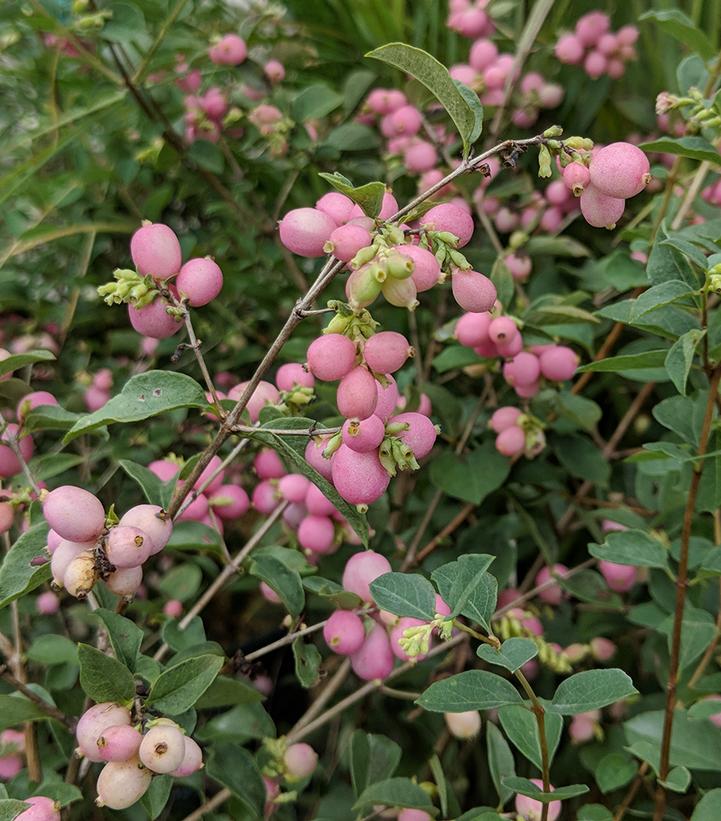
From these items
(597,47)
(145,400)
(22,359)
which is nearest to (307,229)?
(145,400)

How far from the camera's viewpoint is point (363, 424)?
0.41 m

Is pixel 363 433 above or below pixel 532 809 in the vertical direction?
above

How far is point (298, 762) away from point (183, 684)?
0.19 m

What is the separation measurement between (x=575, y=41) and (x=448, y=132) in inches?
9.7

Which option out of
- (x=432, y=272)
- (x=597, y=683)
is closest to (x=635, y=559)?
(x=597, y=683)

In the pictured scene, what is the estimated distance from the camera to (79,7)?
778 mm

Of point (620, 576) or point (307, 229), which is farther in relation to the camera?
point (620, 576)

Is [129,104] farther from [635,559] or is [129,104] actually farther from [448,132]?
[635,559]

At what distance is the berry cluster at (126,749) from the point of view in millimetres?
416

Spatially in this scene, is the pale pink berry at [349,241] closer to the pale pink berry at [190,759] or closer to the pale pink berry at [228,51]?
the pale pink berry at [190,759]

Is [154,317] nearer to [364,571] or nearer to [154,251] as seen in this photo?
[154,251]

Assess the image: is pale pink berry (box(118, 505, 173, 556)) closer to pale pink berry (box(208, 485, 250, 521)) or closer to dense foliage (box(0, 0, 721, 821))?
dense foliage (box(0, 0, 721, 821))

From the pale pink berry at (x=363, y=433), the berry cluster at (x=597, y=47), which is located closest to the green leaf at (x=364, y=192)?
the pale pink berry at (x=363, y=433)

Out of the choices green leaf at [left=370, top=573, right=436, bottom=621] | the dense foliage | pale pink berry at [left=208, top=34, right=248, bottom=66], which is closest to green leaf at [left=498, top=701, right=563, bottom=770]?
the dense foliage
